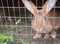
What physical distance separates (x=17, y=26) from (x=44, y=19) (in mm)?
600

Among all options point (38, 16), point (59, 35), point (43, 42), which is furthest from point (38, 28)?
point (59, 35)

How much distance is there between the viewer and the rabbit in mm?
2391

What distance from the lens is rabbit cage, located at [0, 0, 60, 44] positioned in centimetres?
269

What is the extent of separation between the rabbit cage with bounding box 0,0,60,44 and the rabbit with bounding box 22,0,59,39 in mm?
97

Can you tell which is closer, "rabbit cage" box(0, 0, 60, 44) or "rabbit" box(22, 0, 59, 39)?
"rabbit" box(22, 0, 59, 39)

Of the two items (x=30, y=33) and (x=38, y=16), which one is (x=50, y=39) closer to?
(x=30, y=33)

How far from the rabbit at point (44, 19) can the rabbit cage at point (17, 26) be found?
0.10 metres

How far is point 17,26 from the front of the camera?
9.59 ft

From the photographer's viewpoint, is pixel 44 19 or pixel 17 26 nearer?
pixel 44 19

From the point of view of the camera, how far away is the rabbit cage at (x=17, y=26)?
2686 millimetres

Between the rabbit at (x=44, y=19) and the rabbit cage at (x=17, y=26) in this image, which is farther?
the rabbit cage at (x=17, y=26)

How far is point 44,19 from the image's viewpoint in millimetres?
2480

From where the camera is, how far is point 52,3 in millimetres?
2367

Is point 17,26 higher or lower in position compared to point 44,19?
lower
